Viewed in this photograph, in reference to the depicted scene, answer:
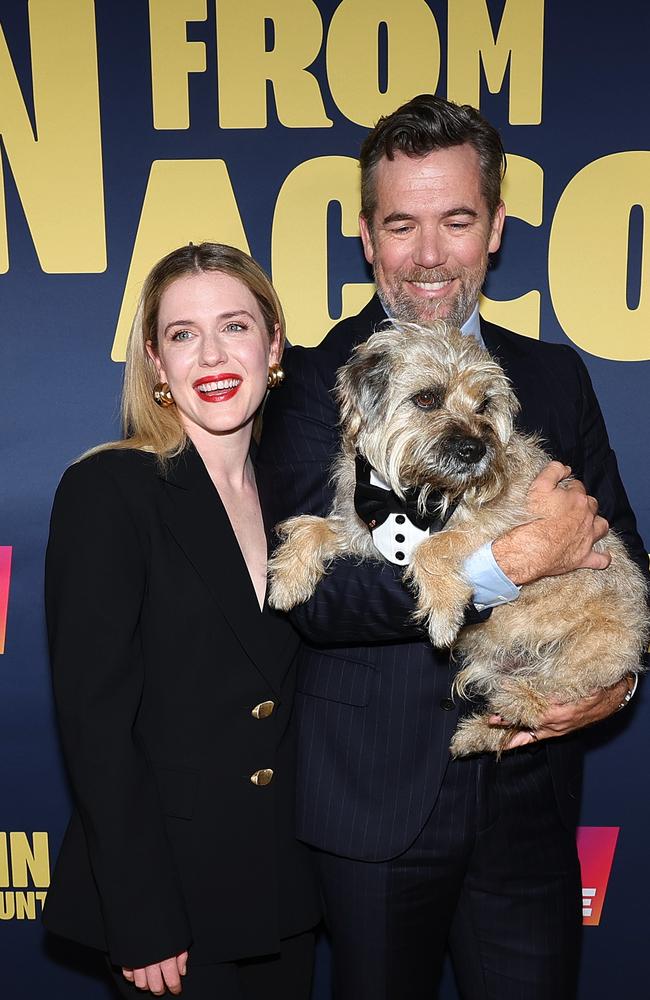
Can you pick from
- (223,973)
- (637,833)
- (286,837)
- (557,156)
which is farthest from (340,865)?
(557,156)

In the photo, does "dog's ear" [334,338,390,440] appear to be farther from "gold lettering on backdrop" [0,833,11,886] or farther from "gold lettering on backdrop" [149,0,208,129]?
"gold lettering on backdrop" [0,833,11,886]

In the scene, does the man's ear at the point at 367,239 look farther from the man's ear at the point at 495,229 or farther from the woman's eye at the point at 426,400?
the woman's eye at the point at 426,400

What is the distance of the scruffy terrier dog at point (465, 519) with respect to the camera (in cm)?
235

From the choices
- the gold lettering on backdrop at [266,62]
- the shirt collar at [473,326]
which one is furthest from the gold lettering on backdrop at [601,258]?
the gold lettering on backdrop at [266,62]

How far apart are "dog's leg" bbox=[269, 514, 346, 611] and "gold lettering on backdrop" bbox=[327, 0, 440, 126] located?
1979mm

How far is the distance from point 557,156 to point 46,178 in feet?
7.22

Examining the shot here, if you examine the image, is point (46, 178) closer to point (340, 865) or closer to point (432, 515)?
point (432, 515)

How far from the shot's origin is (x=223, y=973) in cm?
230

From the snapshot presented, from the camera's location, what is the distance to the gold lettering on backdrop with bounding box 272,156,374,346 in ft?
11.5

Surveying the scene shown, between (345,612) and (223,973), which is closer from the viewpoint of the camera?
(345,612)

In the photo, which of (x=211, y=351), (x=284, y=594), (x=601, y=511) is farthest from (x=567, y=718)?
(x=211, y=351)

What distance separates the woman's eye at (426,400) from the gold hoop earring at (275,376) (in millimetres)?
462

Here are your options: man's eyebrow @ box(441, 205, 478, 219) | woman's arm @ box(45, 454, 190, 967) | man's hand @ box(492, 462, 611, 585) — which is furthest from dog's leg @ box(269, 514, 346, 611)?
man's eyebrow @ box(441, 205, 478, 219)

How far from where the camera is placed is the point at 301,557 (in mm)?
2396
